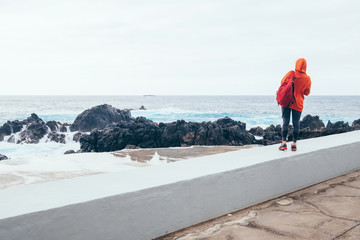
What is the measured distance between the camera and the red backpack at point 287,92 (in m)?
3.95

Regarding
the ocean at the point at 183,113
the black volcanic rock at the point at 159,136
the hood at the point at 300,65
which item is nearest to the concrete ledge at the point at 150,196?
the hood at the point at 300,65

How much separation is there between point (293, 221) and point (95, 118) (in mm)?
30610

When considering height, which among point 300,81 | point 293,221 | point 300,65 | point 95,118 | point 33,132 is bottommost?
point 33,132

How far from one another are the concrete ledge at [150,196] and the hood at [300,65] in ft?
2.93

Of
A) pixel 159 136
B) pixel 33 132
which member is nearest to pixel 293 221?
pixel 159 136

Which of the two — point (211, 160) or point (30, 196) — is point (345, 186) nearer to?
point (211, 160)

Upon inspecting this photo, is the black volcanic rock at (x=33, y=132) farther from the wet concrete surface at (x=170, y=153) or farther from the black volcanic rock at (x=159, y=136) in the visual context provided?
the wet concrete surface at (x=170, y=153)

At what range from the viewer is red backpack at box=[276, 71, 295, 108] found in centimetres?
395

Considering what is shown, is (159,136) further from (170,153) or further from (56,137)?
(170,153)

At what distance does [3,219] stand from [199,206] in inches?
54.7

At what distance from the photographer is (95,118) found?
105ft

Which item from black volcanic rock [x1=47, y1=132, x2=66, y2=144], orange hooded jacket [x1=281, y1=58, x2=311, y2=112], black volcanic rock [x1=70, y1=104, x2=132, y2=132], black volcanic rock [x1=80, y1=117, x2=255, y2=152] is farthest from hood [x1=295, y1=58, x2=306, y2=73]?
black volcanic rock [x1=70, y1=104, x2=132, y2=132]

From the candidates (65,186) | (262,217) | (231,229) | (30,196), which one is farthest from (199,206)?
(30,196)

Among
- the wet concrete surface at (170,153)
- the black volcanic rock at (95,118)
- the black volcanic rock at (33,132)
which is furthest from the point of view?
the black volcanic rock at (95,118)
